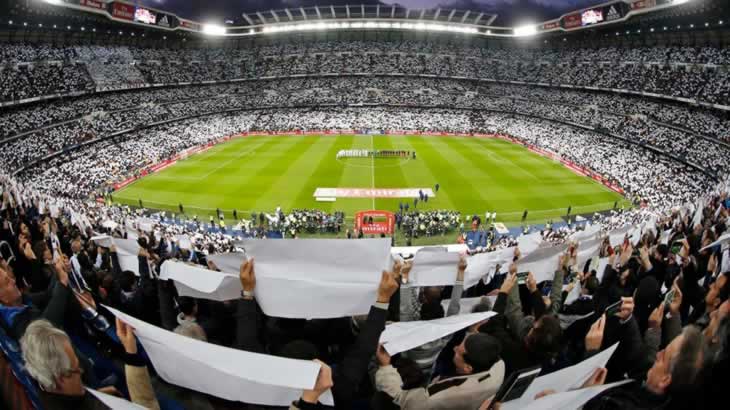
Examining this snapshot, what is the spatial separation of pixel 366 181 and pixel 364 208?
685 cm

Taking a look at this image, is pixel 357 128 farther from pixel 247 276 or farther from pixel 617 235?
pixel 247 276

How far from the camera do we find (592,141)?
4772 centimetres

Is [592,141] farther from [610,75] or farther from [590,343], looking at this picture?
[590,343]

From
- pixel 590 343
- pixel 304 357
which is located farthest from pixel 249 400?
pixel 590 343

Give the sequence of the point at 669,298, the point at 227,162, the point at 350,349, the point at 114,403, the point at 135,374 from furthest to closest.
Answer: the point at 227,162
the point at 669,298
the point at 350,349
the point at 135,374
the point at 114,403

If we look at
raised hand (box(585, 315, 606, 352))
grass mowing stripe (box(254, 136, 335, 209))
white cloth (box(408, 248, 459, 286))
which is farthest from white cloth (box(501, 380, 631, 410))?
grass mowing stripe (box(254, 136, 335, 209))

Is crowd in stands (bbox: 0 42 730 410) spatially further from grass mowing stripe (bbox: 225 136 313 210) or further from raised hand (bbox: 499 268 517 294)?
grass mowing stripe (bbox: 225 136 313 210)

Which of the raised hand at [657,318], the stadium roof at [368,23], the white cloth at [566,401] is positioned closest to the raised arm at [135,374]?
the white cloth at [566,401]

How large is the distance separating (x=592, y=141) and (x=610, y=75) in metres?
19.1

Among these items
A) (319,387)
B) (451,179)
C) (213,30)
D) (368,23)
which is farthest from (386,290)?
(213,30)

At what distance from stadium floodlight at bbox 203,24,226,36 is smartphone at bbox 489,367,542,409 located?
93.9m

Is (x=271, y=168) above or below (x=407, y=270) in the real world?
below

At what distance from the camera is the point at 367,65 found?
80875mm

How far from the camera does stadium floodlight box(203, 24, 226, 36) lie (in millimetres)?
80188
